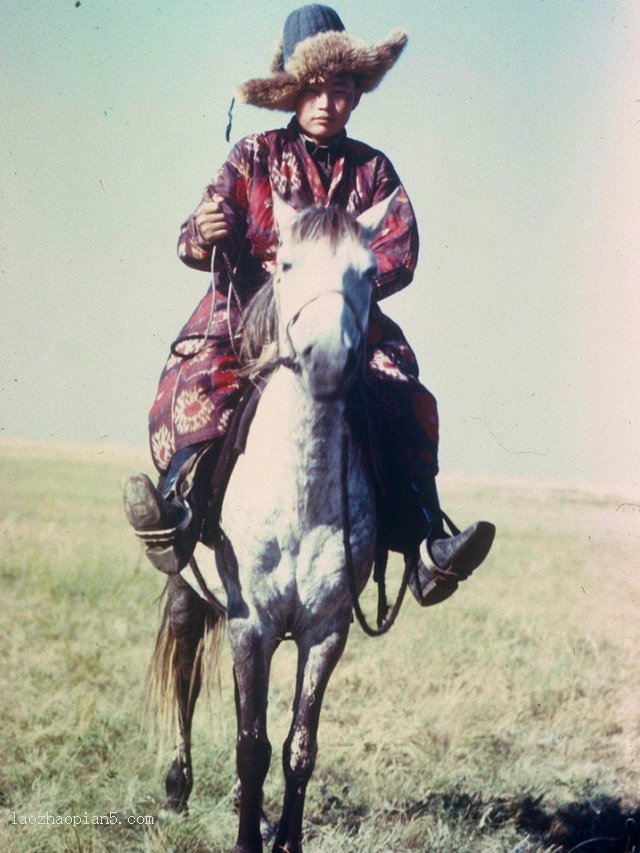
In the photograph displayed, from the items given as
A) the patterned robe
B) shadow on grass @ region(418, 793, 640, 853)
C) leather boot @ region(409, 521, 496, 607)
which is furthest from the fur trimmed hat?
shadow on grass @ region(418, 793, 640, 853)

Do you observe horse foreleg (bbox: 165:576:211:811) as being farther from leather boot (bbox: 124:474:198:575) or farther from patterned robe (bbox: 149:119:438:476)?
leather boot (bbox: 124:474:198:575)

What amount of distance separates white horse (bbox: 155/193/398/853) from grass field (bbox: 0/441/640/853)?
3.04 feet

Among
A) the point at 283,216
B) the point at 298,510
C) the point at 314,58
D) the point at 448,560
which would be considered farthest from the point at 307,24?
the point at 448,560

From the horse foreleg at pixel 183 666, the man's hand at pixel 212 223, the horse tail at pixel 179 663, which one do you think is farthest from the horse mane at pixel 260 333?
the horse tail at pixel 179 663

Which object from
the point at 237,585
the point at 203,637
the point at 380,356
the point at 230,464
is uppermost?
the point at 380,356

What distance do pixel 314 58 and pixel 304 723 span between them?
2724 mm

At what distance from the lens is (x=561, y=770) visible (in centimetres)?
615

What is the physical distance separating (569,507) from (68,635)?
12.0 m

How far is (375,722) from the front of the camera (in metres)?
6.48

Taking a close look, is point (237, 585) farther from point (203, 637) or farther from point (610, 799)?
point (610, 799)

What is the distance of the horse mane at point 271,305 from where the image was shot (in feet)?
12.0

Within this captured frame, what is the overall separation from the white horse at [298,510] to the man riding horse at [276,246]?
274 mm

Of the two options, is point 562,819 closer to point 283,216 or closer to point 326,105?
point 283,216

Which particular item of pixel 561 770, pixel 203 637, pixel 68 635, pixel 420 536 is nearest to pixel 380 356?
pixel 420 536
